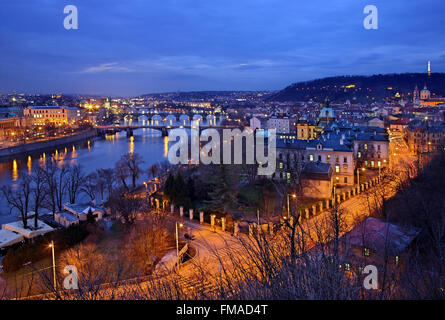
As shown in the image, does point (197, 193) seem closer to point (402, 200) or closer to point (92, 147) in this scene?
point (402, 200)

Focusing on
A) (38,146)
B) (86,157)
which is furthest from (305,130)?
(38,146)

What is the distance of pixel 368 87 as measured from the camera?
176 ft

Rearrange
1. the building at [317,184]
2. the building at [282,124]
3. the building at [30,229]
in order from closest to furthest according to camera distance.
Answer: the building at [30,229] < the building at [317,184] < the building at [282,124]

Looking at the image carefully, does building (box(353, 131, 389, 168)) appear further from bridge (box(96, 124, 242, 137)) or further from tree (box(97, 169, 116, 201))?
bridge (box(96, 124, 242, 137))

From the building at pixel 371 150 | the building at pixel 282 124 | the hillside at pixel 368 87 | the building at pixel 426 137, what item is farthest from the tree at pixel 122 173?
the hillside at pixel 368 87

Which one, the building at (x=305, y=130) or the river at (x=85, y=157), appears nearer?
the river at (x=85, y=157)

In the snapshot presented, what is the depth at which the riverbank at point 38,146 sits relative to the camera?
17.3 meters

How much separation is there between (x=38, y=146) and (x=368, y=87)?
47327 millimetres

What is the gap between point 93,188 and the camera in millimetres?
9531

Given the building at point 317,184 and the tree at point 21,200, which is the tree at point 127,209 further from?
the building at point 317,184

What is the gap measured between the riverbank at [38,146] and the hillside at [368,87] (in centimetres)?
3681

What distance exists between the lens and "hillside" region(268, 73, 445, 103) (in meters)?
49.3
